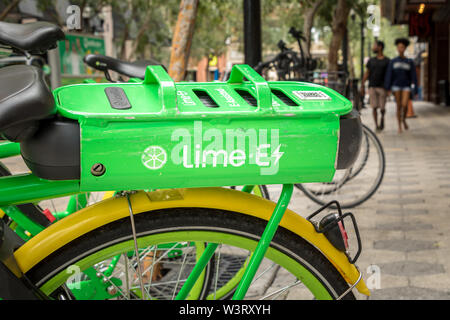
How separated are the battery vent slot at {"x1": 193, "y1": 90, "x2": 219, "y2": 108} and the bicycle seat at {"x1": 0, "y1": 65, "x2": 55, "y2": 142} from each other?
371 mm

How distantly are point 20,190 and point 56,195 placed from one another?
0.09m

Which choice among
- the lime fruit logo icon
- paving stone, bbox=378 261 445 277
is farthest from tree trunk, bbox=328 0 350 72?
the lime fruit logo icon

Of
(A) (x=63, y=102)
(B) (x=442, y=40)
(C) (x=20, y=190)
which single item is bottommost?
(C) (x=20, y=190)

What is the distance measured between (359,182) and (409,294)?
2550mm

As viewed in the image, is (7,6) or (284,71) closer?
(284,71)

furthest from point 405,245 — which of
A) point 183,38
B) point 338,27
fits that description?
point 338,27

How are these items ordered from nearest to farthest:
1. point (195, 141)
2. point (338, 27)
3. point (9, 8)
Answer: point (195, 141)
point (9, 8)
point (338, 27)

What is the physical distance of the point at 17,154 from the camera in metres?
1.92

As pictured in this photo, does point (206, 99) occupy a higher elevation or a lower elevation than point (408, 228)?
higher

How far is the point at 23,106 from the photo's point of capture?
1.13 metres

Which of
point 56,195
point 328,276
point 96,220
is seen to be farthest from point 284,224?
point 56,195

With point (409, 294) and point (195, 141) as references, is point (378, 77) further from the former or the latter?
point (195, 141)
